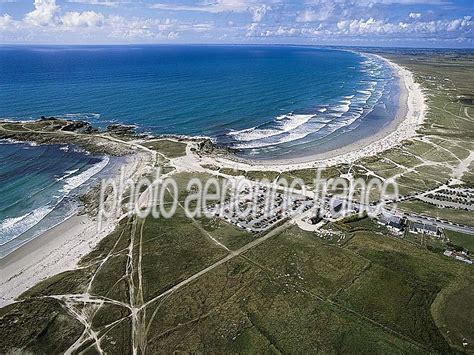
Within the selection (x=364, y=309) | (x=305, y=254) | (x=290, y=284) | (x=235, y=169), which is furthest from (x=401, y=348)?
(x=235, y=169)

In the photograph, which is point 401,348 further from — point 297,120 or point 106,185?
point 297,120

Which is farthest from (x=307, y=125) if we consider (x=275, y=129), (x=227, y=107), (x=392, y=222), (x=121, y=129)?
(x=392, y=222)

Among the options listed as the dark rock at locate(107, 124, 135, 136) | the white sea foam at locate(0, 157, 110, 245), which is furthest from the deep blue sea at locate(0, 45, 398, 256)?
the dark rock at locate(107, 124, 135, 136)

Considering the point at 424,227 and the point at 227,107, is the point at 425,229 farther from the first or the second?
the point at 227,107

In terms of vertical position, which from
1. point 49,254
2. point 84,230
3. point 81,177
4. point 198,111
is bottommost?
point 198,111

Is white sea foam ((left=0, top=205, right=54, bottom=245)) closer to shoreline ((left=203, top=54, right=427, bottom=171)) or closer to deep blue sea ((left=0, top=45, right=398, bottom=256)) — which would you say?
deep blue sea ((left=0, top=45, right=398, bottom=256))
